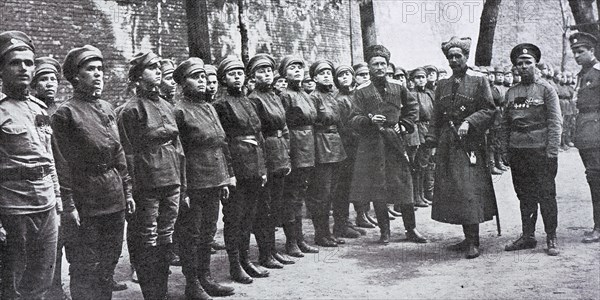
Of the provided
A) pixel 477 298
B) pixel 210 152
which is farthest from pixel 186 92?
pixel 477 298

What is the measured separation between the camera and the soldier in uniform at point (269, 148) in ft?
20.5

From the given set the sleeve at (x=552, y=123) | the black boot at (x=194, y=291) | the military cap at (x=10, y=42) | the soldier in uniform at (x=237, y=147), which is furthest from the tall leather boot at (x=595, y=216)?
the military cap at (x=10, y=42)

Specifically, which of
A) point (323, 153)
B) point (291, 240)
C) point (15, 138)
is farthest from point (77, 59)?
point (323, 153)

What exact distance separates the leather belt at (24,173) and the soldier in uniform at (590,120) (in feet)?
19.5

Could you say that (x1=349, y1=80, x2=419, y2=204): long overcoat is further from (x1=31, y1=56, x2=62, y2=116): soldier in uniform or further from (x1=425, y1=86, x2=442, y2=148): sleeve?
(x1=31, y1=56, x2=62, y2=116): soldier in uniform

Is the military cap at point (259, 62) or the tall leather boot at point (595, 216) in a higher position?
the military cap at point (259, 62)

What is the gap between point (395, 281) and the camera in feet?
19.1

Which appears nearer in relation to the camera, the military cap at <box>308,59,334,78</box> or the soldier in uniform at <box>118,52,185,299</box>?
the soldier in uniform at <box>118,52,185,299</box>

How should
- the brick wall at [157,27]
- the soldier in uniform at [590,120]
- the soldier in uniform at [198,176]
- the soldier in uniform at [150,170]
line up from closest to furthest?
Answer: the soldier in uniform at [150,170]
the soldier in uniform at [198,176]
the soldier in uniform at [590,120]
the brick wall at [157,27]

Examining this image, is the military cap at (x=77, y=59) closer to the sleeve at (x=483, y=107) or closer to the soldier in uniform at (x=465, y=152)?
the soldier in uniform at (x=465, y=152)

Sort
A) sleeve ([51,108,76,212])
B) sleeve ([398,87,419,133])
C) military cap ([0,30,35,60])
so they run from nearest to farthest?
military cap ([0,30,35,60]) < sleeve ([51,108,76,212]) < sleeve ([398,87,419,133])

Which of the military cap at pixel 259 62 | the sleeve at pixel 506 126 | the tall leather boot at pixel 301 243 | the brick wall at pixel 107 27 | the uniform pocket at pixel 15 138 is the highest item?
the brick wall at pixel 107 27

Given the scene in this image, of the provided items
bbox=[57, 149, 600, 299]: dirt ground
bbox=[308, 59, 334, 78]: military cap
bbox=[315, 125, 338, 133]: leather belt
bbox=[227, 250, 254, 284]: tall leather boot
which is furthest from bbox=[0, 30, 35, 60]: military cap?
bbox=[308, 59, 334, 78]: military cap

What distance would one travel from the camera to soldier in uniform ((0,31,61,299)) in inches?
149
